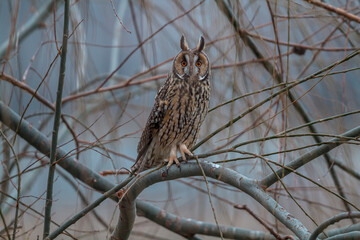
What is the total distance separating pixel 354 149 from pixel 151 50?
36.7 inches

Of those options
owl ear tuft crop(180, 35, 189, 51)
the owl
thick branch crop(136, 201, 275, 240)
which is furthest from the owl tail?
owl ear tuft crop(180, 35, 189, 51)

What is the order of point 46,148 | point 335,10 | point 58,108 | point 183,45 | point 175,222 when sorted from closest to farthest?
1. point 58,108
2. point 335,10
3. point 46,148
4. point 183,45
5. point 175,222

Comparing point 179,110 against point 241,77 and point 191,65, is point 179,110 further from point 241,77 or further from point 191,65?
point 241,77

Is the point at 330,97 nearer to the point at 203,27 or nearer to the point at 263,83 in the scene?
the point at 263,83

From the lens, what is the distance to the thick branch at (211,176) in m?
1.45

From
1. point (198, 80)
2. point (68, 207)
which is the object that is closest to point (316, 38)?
point (198, 80)

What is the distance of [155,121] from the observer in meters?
2.56

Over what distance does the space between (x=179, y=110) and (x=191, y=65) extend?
10.1 inches

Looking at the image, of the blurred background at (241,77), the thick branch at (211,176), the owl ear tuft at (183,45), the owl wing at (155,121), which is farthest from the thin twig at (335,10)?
the owl wing at (155,121)

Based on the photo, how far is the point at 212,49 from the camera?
6.78ft

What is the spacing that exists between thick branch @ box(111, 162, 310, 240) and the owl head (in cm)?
80

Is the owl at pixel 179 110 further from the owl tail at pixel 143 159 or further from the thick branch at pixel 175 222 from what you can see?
the thick branch at pixel 175 222

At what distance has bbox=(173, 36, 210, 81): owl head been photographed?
2479 millimetres

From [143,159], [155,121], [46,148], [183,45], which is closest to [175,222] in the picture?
[143,159]
